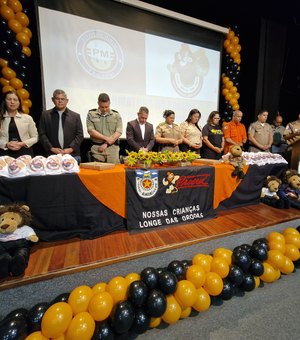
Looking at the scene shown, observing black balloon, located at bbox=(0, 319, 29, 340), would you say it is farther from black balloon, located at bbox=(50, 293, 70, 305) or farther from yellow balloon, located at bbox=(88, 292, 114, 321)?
yellow balloon, located at bbox=(88, 292, 114, 321)

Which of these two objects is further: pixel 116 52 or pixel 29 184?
pixel 116 52

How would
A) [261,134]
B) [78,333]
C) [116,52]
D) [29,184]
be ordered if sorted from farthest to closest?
[261,134] → [116,52] → [29,184] → [78,333]

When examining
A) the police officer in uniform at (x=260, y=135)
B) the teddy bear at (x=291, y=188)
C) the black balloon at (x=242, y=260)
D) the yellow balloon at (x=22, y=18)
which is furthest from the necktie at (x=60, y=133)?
the police officer in uniform at (x=260, y=135)

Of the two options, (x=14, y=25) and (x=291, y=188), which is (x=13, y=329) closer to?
(x=291, y=188)

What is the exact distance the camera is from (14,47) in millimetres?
2422

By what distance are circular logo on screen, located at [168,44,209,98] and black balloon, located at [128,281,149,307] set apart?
3221mm

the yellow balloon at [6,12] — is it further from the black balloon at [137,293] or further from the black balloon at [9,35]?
the black balloon at [137,293]

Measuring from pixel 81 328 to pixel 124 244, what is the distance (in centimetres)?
59

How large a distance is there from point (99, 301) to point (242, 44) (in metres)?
5.22

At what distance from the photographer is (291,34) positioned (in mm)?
4625

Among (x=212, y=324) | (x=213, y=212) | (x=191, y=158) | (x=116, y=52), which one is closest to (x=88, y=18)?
(x=116, y=52)

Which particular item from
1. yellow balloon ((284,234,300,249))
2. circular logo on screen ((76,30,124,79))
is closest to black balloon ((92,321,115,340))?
yellow balloon ((284,234,300,249))

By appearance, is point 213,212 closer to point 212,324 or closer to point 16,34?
point 212,324

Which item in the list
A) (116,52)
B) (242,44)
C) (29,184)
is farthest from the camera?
(242,44)
